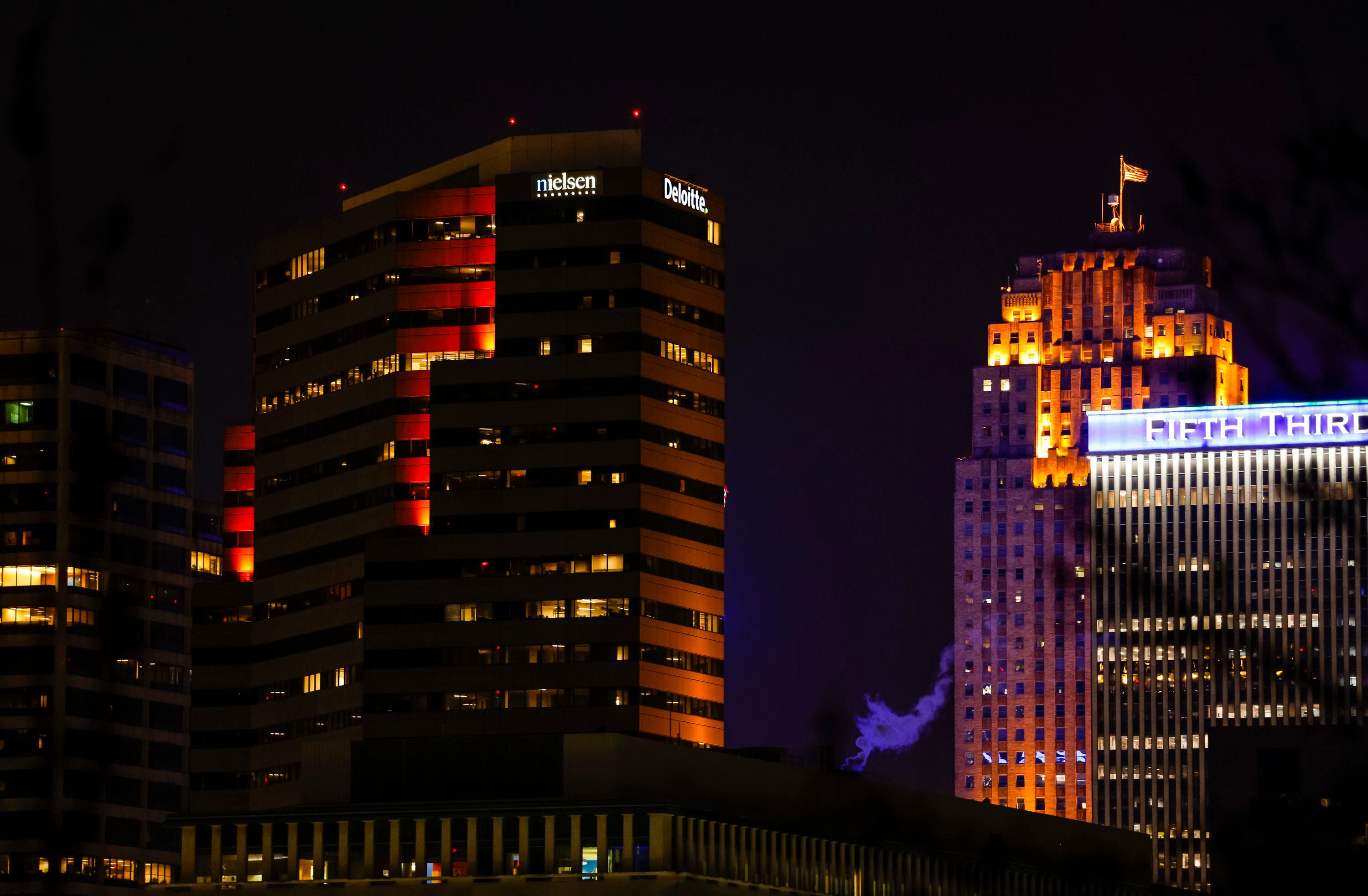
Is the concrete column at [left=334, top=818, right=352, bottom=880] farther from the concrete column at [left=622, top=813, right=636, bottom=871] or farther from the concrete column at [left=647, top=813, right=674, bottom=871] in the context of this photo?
the concrete column at [left=647, top=813, right=674, bottom=871]

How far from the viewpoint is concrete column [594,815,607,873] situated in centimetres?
19575

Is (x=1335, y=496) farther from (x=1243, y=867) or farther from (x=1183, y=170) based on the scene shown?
(x=1243, y=867)

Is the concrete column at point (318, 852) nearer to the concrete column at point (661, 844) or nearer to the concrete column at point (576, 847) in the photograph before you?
the concrete column at point (576, 847)

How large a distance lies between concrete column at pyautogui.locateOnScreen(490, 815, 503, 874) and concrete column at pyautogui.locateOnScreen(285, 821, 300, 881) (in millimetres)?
15252

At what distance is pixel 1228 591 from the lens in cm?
4206

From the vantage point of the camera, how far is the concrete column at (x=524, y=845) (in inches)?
7726

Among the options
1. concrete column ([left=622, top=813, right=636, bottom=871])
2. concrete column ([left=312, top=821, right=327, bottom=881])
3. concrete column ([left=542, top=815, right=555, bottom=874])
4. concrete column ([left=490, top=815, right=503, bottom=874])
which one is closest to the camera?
concrete column ([left=622, top=813, right=636, bottom=871])

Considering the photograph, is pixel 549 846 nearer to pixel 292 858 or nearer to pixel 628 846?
pixel 628 846

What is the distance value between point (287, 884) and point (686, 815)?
31246mm

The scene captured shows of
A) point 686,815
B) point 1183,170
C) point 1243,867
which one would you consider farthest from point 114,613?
point 686,815

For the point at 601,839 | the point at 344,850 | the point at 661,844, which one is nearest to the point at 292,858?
the point at 344,850

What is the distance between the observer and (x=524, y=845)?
197m

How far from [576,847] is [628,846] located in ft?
13.4

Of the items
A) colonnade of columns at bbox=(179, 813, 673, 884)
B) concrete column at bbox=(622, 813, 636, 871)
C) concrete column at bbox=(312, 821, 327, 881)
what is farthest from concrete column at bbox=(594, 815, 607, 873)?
concrete column at bbox=(312, 821, 327, 881)
